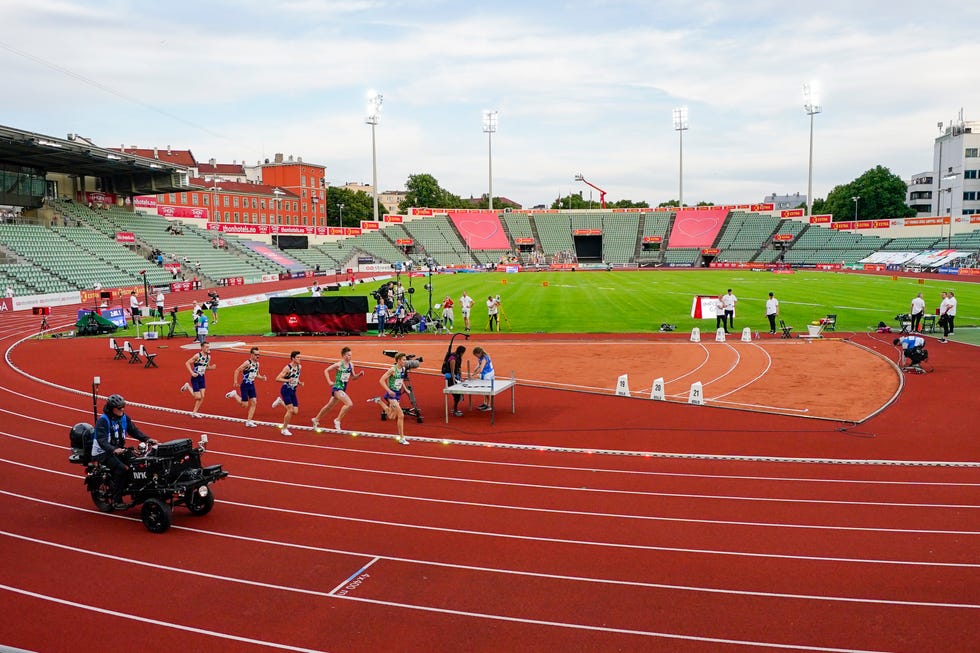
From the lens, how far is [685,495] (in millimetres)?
10273

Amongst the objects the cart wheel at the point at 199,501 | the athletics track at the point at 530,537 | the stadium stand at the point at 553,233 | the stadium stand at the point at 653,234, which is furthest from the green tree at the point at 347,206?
the cart wheel at the point at 199,501

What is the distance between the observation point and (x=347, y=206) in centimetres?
13425

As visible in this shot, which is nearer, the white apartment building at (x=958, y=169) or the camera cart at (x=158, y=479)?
the camera cart at (x=158, y=479)

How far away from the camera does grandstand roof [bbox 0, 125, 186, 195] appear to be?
4278cm

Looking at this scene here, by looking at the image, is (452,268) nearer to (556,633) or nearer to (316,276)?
(316,276)

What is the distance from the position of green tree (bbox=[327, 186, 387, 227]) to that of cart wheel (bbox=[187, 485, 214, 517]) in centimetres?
12591

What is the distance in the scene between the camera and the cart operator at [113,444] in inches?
364

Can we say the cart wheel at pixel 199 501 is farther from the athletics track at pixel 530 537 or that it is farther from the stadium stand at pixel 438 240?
the stadium stand at pixel 438 240

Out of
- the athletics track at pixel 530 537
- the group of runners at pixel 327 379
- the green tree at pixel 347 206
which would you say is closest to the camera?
the athletics track at pixel 530 537

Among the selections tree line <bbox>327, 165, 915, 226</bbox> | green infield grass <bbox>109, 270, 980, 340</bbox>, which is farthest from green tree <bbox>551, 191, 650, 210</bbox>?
green infield grass <bbox>109, 270, 980, 340</bbox>

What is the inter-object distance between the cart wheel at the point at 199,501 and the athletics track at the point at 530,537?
16 centimetres

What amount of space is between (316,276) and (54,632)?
224 ft

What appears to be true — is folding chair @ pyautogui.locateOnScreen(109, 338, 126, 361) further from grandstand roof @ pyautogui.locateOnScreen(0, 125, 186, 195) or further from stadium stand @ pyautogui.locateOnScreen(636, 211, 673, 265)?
stadium stand @ pyautogui.locateOnScreen(636, 211, 673, 265)

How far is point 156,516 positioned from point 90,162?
168 ft
